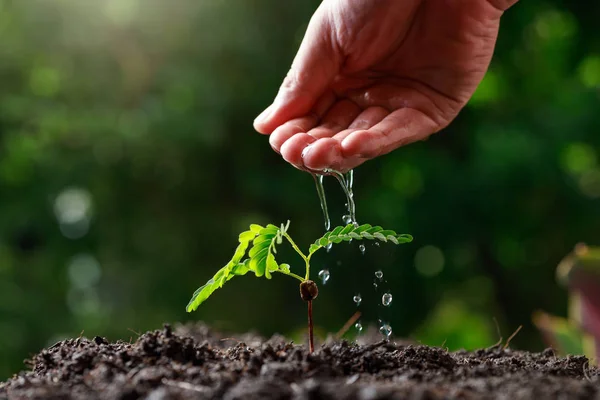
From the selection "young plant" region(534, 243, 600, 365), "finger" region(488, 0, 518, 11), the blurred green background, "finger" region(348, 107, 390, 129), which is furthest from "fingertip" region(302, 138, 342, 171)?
the blurred green background

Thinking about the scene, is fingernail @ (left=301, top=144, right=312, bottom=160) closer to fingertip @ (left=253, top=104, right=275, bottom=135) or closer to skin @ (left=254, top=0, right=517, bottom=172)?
skin @ (left=254, top=0, right=517, bottom=172)

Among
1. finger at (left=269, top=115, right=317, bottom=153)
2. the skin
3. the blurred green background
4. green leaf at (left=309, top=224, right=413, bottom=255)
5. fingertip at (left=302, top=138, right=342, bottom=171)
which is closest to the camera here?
green leaf at (left=309, top=224, right=413, bottom=255)

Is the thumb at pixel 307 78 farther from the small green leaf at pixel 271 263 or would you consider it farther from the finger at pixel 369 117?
the small green leaf at pixel 271 263

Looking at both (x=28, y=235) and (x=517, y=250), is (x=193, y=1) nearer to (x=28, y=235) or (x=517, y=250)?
(x=28, y=235)

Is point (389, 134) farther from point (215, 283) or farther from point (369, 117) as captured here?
point (215, 283)

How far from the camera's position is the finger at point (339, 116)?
132 cm

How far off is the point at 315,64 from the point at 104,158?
1.89 meters

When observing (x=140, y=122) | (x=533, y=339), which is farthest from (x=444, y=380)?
(x=533, y=339)

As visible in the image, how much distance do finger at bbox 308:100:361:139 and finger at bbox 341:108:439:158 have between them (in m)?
0.12

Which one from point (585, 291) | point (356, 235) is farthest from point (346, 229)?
point (585, 291)

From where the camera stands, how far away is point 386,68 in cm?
142

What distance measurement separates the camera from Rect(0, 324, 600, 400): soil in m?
0.65

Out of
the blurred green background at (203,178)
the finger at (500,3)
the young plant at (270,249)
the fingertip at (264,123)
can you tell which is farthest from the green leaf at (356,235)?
the blurred green background at (203,178)

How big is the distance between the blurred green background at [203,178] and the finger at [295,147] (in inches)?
76.7
